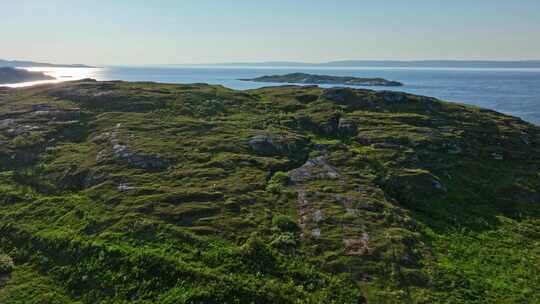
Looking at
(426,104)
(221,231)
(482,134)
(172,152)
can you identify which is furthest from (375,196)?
(426,104)

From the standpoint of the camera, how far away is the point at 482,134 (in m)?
61.0

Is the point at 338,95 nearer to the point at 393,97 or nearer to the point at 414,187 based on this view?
the point at 393,97

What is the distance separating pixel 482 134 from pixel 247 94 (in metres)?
46.8

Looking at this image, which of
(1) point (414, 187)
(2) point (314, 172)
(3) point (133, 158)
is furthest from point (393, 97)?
(3) point (133, 158)

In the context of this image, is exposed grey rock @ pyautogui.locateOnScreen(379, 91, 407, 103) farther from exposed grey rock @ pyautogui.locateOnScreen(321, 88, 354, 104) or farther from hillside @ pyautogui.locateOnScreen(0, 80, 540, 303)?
hillside @ pyautogui.locateOnScreen(0, 80, 540, 303)

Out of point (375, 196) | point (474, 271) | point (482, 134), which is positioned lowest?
point (474, 271)

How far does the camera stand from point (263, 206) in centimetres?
3603

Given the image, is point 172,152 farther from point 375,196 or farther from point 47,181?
point 375,196

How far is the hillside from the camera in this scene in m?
25.8

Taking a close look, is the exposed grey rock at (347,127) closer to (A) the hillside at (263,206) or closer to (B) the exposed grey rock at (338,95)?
(A) the hillside at (263,206)

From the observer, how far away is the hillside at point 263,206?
25750 mm

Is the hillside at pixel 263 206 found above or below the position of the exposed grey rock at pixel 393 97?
below

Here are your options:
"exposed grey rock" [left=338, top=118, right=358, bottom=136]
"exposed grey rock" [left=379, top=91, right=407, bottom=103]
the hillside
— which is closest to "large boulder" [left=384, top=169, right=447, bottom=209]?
the hillside

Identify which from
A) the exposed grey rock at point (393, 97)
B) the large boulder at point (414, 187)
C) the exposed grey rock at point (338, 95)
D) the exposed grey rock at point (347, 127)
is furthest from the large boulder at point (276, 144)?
the exposed grey rock at point (393, 97)
